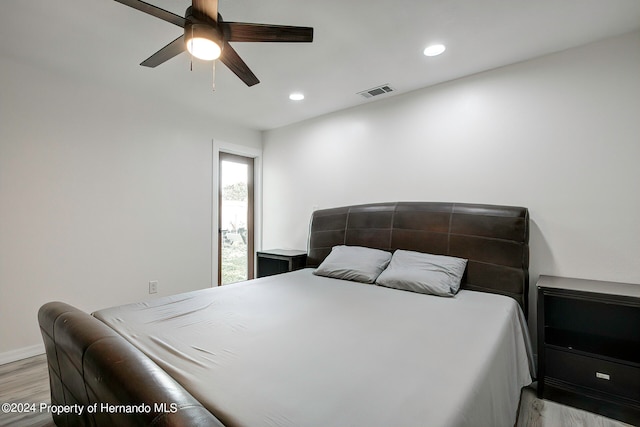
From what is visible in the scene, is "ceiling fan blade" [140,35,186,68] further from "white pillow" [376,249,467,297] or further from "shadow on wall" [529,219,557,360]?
"shadow on wall" [529,219,557,360]

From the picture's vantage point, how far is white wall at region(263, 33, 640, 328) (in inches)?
82.9

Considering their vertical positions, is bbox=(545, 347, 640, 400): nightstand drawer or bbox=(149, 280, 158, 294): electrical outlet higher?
bbox=(149, 280, 158, 294): electrical outlet

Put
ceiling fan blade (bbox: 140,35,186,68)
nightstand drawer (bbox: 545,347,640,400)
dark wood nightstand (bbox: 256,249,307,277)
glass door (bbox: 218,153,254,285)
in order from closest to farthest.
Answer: ceiling fan blade (bbox: 140,35,186,68) → nightstand drawer (bbox: 545,347,640,400) → dark wood nightstand (bbox: 256,249,307,277) → glass door (bbox: 218,153,254,285)

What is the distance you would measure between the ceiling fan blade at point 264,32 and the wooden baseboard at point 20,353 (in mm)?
3141

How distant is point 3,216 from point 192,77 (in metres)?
2.00

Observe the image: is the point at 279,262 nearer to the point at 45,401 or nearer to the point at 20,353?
the point at 45,401

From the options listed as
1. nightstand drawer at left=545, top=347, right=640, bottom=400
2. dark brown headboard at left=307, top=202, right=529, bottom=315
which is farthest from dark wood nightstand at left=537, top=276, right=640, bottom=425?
dark brown headboard at left=307, top=202, right=529, bottom=315

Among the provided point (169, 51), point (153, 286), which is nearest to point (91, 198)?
point (153, 286)

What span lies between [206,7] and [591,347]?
3.11 metres

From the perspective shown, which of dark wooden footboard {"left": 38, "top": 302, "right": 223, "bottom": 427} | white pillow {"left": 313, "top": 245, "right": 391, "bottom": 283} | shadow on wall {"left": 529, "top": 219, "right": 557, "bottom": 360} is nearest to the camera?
dark wooden footboard {"left": 38, "top": 302, "right": 223, "bottom": 427}

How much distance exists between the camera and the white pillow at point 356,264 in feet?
8.72

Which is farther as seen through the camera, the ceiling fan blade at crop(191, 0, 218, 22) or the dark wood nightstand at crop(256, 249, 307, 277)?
the dark wood nightstand at crop(256, 249, 307, 277)

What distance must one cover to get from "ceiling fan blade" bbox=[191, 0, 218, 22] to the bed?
5.06 ft

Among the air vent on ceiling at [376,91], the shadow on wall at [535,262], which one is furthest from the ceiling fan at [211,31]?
the shadow on wall at [535,262]
